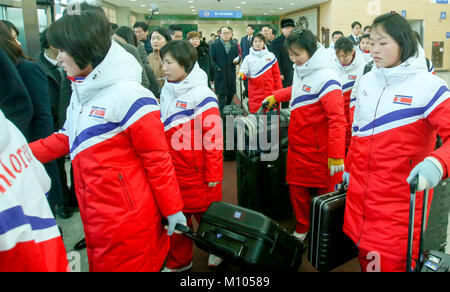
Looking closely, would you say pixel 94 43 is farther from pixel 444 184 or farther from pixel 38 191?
pixel 444 184

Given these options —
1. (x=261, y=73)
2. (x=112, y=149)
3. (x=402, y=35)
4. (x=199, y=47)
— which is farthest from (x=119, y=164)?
(x=199, y=47)

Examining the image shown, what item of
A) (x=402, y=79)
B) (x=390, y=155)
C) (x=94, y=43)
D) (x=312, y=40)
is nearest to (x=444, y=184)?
(x=390, y=155)

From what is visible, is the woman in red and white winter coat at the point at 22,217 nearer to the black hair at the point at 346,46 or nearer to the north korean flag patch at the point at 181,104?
the north korean flag patch at the point at 181,104

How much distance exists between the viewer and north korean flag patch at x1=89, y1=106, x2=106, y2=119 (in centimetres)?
133

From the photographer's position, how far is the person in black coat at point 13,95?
165 centimetres

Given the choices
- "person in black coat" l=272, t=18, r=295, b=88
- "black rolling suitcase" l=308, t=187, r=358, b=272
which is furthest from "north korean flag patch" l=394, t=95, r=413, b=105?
"person in black coat" l=272, t=18, r=295, b=88

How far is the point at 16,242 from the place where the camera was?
2.34 feet

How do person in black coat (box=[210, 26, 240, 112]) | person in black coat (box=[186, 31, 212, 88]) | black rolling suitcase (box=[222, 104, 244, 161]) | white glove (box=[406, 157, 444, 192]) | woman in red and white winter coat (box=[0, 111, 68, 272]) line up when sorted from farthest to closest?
person in black coat (box=[210, 26, 240, 112])
person in black coat (box=[186, 31, 212, 88])
black rolling suitcase (box=[222, 104, 244, 161])
white glove (box=[406, 157, 444, 192])
woman in red and white winter coat (box=[0, 111, 68, 272])

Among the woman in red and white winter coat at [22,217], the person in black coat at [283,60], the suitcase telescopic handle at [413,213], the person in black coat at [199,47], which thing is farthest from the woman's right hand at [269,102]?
the person in black coat at [283,60]

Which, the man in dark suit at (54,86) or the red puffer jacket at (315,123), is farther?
the man in dark suit at (54,86)

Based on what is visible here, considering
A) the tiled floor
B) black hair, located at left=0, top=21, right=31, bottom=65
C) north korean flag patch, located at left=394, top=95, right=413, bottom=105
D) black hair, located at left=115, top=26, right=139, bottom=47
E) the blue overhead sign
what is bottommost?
the tiled floor

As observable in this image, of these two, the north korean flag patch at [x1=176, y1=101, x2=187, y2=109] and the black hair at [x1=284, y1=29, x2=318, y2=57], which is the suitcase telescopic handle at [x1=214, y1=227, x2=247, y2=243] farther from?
the black hair at [x1=284, y1=29, x2=318, y2=57]

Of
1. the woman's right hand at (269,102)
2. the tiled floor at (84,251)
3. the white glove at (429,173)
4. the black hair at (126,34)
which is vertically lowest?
the tiled floor at (84,251)

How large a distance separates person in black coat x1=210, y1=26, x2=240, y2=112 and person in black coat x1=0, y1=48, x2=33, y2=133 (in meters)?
4.68
